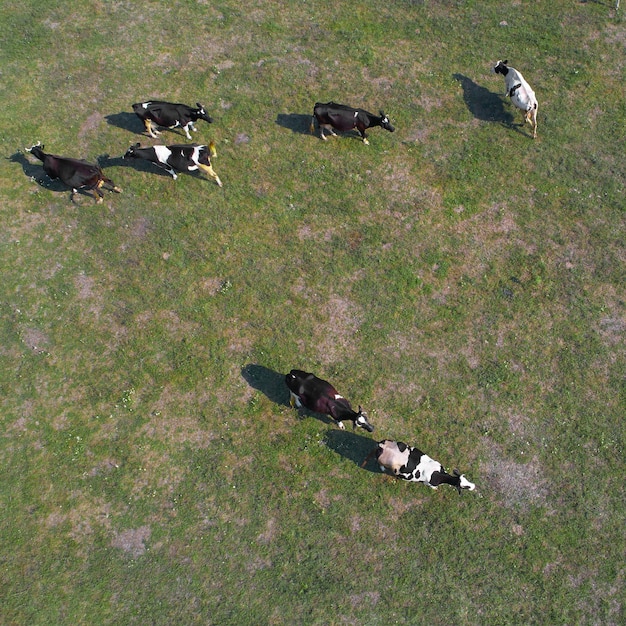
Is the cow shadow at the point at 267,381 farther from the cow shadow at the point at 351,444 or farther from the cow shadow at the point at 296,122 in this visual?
the cow shadow at the point at 296,122

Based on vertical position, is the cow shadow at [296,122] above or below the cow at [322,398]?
above

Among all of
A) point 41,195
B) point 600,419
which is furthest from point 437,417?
point 41,195

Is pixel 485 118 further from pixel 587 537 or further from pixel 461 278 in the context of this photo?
pixel 587 537

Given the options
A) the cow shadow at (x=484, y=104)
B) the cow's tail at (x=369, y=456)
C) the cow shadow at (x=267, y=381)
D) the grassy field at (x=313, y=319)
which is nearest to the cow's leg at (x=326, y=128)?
the grassy field at (x=313, y=319)

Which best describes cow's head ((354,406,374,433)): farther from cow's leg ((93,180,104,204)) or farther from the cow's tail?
cow's leg ((93,180,104,204))

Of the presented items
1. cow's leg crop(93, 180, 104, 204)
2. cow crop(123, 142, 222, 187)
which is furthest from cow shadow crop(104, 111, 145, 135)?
cow's leg crop(93, 180, 104, 204)

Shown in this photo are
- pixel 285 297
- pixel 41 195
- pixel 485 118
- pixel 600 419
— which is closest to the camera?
pixel 600 419

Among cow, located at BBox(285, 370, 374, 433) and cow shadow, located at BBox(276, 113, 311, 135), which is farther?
cow shadow, located at BBox(276, 113, 311, 135)
